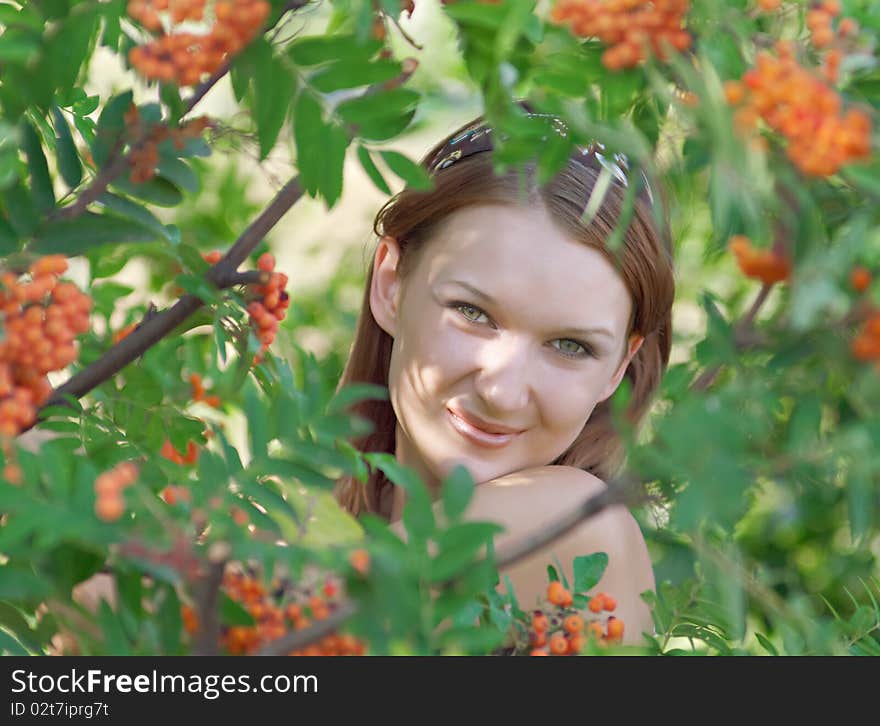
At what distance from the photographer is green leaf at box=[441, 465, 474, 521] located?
971 millimetres

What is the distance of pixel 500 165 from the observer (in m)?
1.15

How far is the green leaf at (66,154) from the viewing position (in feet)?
4.78

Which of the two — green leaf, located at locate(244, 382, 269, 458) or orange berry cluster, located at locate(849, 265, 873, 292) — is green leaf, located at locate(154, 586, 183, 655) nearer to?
green leaf, located at locate(244, 382, 269, 458)

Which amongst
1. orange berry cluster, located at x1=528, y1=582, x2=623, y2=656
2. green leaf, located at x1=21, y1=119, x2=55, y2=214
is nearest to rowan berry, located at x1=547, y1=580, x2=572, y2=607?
orange berry cluster, located at x1=528, y1=582, x2=623, y2=656

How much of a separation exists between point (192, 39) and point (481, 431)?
78 cm

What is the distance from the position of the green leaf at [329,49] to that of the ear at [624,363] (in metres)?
0.80

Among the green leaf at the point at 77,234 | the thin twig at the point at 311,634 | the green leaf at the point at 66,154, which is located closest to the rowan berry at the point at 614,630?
the thin twig at the point at 311,634

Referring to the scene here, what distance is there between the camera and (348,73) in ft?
4.06

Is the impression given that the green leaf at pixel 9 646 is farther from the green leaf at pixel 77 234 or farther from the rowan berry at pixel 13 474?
the green leaf at pixel 77 234

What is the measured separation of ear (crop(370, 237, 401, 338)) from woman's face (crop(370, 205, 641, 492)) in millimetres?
117

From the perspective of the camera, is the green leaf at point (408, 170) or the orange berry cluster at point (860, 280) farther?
the green leaf at point (408, 170)

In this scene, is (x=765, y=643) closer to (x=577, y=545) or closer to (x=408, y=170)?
(x=577, y=545)
